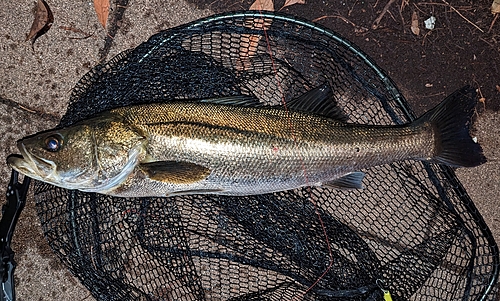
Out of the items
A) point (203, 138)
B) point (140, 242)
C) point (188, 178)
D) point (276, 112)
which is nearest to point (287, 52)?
point (276, 112)

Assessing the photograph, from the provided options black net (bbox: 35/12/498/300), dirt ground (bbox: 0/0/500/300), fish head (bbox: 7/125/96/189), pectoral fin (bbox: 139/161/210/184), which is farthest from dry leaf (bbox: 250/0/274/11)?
fish head (bbox: 7/125/96/189)

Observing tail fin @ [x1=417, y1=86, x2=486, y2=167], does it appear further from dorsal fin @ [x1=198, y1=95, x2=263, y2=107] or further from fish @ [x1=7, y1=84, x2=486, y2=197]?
dorsal fin @ [x1=198, y1=95, x2=263, y2=107]

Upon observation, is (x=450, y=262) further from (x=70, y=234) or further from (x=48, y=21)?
(x=48, y=21)

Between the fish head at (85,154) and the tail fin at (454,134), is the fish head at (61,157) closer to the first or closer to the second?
the fish head at (85,154)

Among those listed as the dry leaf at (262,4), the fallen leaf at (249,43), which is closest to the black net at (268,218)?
the fallen leaf at (249,43)

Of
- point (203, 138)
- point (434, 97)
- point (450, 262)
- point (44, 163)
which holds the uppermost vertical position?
point (434, 97)

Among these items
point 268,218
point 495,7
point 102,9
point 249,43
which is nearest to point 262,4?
point 249,43

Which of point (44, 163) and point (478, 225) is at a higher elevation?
Result: point (478, 225)
